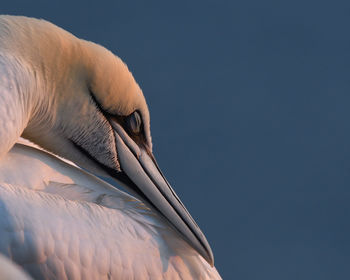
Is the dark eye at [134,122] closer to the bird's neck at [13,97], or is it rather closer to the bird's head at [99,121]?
the bird's head at [99,121]

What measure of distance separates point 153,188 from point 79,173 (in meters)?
0.30

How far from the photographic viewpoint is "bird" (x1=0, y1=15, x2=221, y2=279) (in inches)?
136

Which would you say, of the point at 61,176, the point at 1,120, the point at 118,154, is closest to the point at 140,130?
the point at 118,154

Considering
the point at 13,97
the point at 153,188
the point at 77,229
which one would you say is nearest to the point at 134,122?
the point at 153,188

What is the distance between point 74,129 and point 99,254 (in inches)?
26.2

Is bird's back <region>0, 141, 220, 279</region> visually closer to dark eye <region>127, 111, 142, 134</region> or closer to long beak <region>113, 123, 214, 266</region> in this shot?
long beak <region>113, 123, 214, 266</region>

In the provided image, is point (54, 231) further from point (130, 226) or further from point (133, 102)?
point (133, 102)

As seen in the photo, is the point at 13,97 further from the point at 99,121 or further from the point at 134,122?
the point at 134,122

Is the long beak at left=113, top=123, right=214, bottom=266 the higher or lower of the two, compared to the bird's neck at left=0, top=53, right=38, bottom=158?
lower

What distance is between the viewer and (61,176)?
3906 mm

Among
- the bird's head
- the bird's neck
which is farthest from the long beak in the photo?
the bird's neck

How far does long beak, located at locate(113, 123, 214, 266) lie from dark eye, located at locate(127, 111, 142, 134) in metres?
0.04

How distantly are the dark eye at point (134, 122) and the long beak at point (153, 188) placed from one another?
41 mm

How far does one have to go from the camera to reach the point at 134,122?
4.07m
